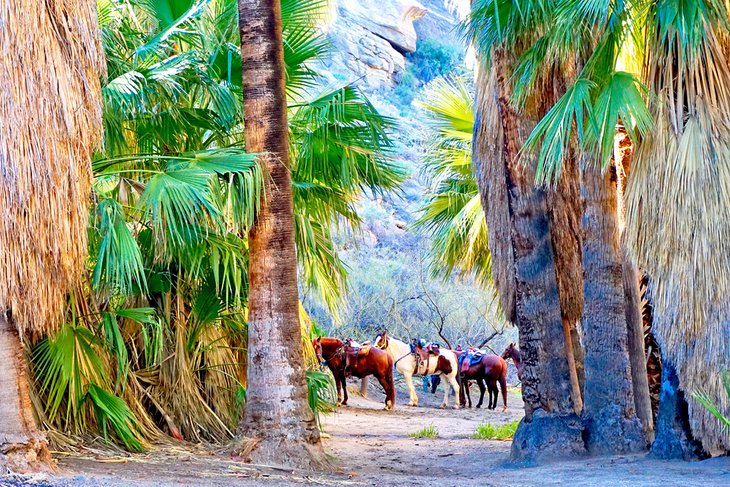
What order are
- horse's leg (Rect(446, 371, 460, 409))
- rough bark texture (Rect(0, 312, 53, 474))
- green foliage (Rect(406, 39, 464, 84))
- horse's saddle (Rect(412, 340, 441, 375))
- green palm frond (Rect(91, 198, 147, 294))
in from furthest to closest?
green foliage (Rect(406, 39, 464, 84)) < horse's leg (Rect(446, 371, 460, 409)) < horse's saddle (Rect(412, 340, 441, 375)) < green palm frond (Rect(91, 198, 147, 294)) < rough bark texture (Rect(0, 312, 53, 474))

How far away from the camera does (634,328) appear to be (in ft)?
35.9

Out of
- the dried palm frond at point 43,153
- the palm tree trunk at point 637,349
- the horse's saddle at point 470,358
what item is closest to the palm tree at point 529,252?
the palm tree trunk at point 637,349

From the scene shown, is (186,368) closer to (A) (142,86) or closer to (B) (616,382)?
(A) (142,86)

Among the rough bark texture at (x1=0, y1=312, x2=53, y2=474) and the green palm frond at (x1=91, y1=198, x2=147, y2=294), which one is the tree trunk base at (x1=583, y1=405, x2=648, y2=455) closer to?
the green palm frond at (x1=91, y1=198, x2=147, y2=294)

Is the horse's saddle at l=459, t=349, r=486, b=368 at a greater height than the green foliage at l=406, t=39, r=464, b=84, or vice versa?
the green foliage at l=406, t=39, r=464, b=84

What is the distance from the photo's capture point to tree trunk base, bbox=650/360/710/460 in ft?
27.9

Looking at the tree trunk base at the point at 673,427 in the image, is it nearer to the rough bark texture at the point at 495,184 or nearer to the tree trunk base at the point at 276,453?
the rough bark texture at the point at 495,184

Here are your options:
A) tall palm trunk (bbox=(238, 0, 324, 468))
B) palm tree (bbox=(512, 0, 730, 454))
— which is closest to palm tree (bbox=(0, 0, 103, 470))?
tall palm trunk (bbox=(238, 0, 324, 468))

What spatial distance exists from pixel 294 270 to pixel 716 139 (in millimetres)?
4145

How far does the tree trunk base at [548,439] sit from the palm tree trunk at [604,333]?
137 millimetres

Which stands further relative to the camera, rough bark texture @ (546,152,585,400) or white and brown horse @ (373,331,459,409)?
white and brown horse @ (373,331,459,409)

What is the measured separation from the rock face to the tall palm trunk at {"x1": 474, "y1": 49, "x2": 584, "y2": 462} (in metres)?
32.8

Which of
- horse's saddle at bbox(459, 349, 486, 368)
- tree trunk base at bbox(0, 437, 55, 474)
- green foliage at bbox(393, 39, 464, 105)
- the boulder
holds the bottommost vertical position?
horse's saddle at bbox(459, 349, 486, 368)

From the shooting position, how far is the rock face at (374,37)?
4425cm
